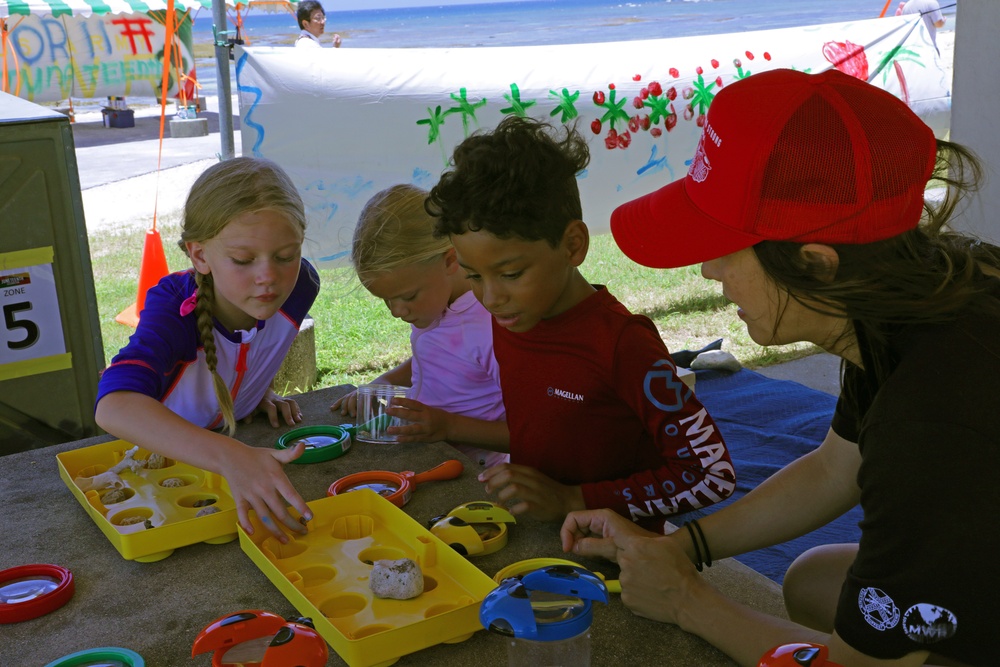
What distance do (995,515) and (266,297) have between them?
4.37 feet

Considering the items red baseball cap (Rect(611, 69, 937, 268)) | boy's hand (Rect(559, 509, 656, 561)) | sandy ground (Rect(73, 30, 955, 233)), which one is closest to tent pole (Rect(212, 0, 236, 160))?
boy's hand (Rect(559, 509, 656, 561))

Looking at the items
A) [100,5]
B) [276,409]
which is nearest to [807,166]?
[276,409]

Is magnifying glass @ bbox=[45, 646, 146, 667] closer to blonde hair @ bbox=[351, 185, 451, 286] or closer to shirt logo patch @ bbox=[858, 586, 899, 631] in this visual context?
shirt logo patch @ bbox=[858, 586, 899, 631]

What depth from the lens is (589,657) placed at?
1.04 metres

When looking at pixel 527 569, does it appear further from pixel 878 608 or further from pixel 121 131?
pixel 121 131

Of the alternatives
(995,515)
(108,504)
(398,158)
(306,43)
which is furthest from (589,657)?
(306,43)

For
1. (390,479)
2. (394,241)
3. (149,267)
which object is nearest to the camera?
(390,479)

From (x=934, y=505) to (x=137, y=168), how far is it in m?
9.68

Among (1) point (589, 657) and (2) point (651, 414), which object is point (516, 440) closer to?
(2) point (651, 414)

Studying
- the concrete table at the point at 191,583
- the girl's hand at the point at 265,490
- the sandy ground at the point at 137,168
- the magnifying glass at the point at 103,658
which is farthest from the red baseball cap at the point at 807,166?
the sandy ground at the point at 137,168

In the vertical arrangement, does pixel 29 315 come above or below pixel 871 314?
below

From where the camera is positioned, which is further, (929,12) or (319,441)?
(929,12)

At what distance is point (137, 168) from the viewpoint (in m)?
9.44

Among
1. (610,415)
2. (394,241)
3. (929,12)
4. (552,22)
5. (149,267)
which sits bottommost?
(149,267)
